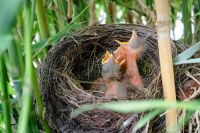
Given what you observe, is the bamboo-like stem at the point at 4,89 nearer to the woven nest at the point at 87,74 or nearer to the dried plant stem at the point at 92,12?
the woven nest at the point at 87,74

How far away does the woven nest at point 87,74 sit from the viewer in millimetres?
712

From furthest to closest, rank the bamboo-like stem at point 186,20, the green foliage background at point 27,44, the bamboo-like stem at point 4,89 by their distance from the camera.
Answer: the bamboo-like stem at point 186,20
the bamboo-like stem at point 4,89
the green foliage background at point 27,44

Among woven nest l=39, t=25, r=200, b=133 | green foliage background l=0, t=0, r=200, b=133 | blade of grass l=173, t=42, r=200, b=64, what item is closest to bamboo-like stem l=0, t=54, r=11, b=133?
green foliage background l=0, t=0, r=200, b=133

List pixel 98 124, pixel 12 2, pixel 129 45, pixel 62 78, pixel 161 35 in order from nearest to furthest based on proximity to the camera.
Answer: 1. pixel 12 2
2. pixel 161 35
3. pixel 98 124
4. pixel 62 78
5. pixel 129 45

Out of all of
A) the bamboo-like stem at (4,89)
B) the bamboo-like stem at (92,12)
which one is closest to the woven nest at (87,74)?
the bamboo-like stem at (92,12)

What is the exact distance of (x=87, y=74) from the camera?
100 centimetres

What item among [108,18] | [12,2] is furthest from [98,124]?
[12,2]

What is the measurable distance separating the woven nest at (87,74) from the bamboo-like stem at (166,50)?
4.4 inches

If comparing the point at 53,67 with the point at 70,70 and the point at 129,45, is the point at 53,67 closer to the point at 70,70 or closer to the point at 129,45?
the point at 70,70

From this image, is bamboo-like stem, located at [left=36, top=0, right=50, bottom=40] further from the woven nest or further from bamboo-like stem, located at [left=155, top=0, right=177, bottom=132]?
bamboo-like stem, located at [left=155, top=0, right=177, bottom=132]

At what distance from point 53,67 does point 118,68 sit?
0.20 meters

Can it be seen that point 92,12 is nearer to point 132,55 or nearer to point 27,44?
point 132,55

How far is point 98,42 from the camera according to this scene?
0.95m

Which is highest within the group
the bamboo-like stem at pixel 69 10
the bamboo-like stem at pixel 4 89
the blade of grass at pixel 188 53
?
the bamboo-like stem at pixel 69 10
